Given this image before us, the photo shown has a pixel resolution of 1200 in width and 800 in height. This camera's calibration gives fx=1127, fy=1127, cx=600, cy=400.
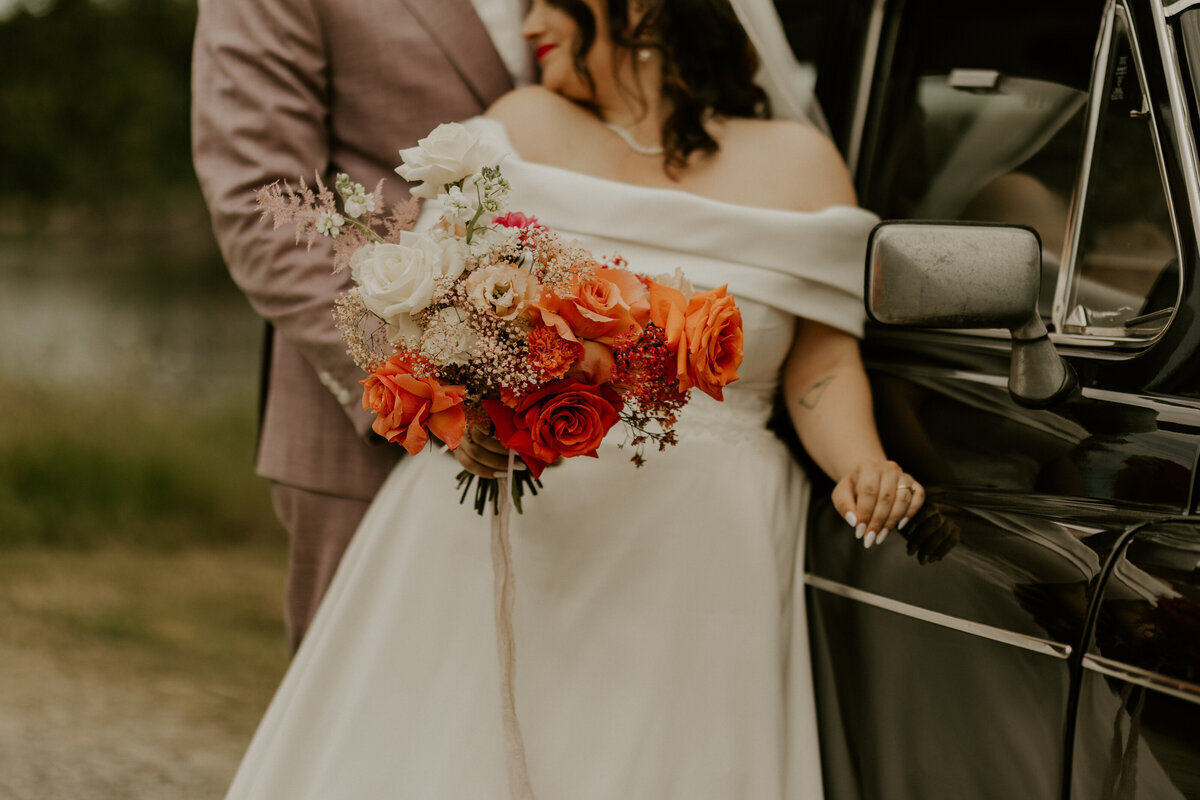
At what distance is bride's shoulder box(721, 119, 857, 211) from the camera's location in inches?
95.4

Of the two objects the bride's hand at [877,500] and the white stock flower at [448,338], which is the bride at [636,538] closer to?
the bride's hand at [877,500]

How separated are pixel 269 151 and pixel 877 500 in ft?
5.28

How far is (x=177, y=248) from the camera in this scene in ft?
30.6

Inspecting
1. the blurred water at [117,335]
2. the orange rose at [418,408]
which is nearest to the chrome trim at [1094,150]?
the orange rose at [418,408]

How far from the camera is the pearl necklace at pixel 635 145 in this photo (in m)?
2.50

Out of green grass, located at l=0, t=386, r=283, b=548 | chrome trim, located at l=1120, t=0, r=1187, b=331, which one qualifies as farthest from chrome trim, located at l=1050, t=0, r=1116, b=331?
green grass, located at l=0, t=386, r=283, b=548

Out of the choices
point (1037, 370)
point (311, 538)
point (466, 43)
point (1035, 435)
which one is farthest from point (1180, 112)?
point (311, 538)

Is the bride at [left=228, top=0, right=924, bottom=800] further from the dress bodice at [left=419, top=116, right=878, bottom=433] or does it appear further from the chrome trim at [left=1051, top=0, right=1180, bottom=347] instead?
the chrome trim at [left=1051, top=0, right=1180, bottom=347]

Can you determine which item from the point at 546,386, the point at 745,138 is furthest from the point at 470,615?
the point at 745,138

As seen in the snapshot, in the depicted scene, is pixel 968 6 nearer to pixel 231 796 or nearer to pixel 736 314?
pixel 736 314

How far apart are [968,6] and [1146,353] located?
1.02m

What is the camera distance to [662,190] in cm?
226

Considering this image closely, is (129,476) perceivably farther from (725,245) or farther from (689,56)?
(725,245)

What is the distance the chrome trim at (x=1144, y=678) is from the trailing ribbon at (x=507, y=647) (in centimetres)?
94
